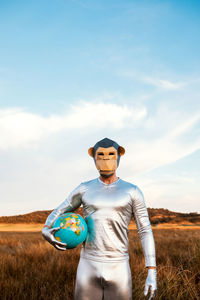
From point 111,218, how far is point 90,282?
27.3 inches

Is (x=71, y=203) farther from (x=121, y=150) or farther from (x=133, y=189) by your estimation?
(x=121, y=150)

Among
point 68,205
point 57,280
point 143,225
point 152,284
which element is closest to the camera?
point 152,284

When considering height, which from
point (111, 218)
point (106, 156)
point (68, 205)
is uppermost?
point (106, 156)

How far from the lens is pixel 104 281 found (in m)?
2.99

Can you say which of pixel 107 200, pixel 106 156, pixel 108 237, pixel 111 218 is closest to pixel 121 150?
pixel 106 156

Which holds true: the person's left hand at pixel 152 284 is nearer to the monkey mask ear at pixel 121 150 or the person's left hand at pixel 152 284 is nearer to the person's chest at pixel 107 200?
the person's chest at pixel 107 200

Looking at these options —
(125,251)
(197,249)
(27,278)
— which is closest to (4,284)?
(27,278)

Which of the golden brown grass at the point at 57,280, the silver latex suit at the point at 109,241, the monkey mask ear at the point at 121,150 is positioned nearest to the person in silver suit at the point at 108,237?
the silver latex suit at the point at 109,241

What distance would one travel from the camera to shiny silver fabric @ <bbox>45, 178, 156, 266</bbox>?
9.95 feet

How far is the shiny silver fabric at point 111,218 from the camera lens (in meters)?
3.03

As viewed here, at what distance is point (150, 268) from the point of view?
10.3ft

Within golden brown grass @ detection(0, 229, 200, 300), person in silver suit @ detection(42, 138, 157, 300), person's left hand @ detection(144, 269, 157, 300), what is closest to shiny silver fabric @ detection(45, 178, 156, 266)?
person in silver suit @ detection(42, 138, 157, 300)

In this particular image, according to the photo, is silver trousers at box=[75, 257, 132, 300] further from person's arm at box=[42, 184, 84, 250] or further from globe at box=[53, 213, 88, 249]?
person's arm at box=[42, 184, 84, 250]

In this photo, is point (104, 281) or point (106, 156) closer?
point (104, 281)
